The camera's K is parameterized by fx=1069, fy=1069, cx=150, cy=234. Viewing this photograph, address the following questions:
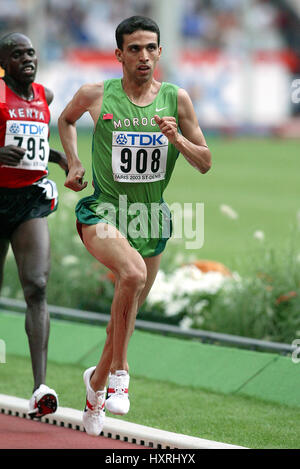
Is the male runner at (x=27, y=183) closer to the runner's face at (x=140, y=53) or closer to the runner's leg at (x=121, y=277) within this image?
the runner's leg at (x=121, y=277)

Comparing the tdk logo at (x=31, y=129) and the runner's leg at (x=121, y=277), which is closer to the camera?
the runner's leg at (x=121, y=277)

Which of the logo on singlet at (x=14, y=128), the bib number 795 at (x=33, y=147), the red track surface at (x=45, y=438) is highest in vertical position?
the logo on singlet at (x=14, y=128)

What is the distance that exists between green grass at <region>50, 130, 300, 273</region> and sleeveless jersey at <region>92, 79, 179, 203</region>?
3.13m

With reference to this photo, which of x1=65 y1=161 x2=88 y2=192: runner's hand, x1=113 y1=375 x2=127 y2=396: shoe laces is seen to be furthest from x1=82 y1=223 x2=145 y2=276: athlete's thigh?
x1=113 y1=375 x2=127 y2=396: shoe laces

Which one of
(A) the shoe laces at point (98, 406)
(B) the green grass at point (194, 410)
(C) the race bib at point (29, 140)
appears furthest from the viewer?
(C) the race bib at point (29, 140)

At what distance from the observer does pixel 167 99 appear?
6.36m

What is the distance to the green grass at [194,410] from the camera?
21.2 ft

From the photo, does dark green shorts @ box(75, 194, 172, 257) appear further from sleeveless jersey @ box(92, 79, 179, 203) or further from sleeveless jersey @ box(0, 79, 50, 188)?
sleeveless jersey @ box(0, 79, 50, 188)

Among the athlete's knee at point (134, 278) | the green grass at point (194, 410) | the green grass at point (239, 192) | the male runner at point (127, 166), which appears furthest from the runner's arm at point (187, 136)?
the green grass at point (239, 192)

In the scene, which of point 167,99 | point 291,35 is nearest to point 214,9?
point 291,35

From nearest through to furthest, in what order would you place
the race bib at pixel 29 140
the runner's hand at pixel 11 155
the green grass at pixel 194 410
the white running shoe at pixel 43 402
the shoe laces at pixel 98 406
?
the shoe laces at pixel 98 406
the green grass at pixel 194 410
the white running shoe at pixel 43 402
the runner's hand at pixel 11 155
the race bib at pixel 29 140

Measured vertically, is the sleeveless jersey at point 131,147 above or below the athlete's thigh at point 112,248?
above

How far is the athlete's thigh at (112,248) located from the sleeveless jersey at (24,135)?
1036 millimetres

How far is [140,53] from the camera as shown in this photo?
6.18 m
